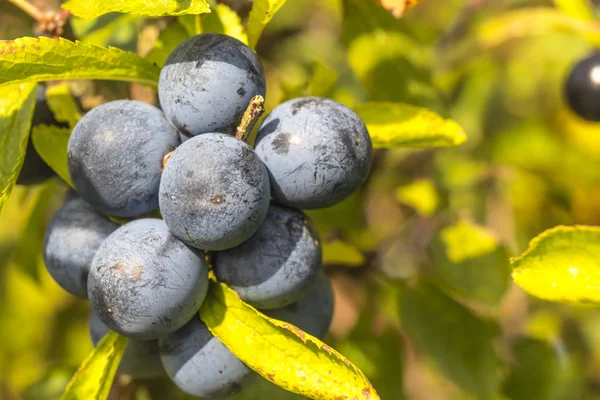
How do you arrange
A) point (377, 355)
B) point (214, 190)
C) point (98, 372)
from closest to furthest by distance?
point (214, 190), point (98, 372), point (377, 355)

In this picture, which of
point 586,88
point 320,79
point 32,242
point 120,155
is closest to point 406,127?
point 320,79

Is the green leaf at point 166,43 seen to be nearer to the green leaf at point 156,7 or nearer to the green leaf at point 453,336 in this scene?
the green leaf at point 156,7

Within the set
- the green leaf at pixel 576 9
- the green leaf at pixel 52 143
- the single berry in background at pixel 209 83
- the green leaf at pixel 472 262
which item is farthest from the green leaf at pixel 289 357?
the green leaf at pixel 576 9

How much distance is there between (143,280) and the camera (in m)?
0.90

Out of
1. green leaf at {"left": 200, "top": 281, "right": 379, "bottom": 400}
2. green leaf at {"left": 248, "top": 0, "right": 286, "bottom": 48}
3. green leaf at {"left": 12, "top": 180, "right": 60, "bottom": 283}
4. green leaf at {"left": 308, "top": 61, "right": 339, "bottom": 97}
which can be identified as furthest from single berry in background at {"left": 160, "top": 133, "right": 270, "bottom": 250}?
green leaf at {"left": 12, "top": 180, "right": 60, "bottom": 283}

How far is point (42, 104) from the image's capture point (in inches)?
46.1

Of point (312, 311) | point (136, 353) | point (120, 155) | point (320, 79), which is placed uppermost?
point (320, 79)

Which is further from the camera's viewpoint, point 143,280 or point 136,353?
point 136,353

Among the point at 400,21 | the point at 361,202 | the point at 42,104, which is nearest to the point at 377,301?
the point at 361,202

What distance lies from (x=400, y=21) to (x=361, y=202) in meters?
0.50

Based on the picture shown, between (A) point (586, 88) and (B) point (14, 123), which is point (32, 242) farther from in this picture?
(A) point (586, 88)

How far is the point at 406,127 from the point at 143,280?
54 centimetres

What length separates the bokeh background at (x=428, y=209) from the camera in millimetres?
1574

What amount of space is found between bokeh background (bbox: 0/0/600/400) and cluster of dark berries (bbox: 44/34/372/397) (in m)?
0.19
